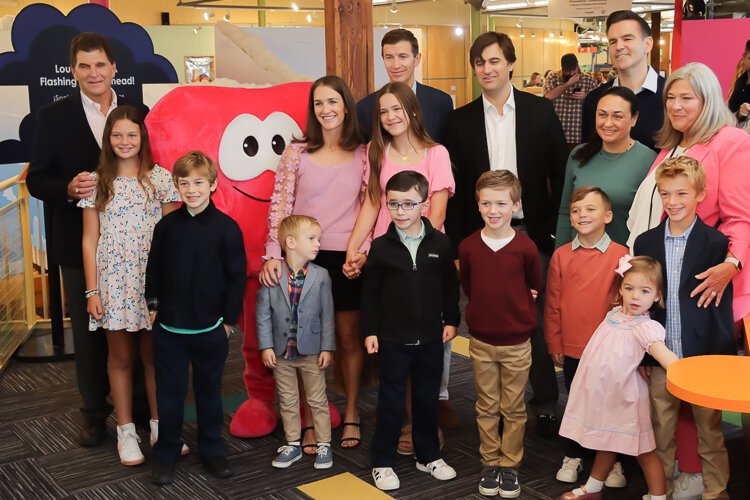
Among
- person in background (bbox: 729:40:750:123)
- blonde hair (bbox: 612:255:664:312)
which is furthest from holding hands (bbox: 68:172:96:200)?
person in background (bbox: 729:40:750:123)

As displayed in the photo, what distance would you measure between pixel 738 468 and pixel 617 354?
0.84 metres

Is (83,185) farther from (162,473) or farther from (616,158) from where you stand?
(616,158)

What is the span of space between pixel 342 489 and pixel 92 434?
42.3 inches

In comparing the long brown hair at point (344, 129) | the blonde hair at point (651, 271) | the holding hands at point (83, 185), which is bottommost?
the blonde hair at point (651, 271)

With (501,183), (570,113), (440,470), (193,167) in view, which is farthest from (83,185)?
→ (570,113)

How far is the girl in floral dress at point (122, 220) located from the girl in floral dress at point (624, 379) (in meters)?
1.51

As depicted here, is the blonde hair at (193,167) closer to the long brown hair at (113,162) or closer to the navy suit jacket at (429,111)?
the long brown hair at (113,162)

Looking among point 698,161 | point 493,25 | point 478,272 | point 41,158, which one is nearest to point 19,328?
point 41,158

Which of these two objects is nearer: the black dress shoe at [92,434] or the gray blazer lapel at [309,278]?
the gray blazer lapel at [309,278]

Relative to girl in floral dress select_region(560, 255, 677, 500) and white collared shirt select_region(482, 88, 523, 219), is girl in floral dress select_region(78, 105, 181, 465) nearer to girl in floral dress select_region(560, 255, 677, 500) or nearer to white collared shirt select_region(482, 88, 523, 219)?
white collared shirt select_region(482, 88, 523, 219)

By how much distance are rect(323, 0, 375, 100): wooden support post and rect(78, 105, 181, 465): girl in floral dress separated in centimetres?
97

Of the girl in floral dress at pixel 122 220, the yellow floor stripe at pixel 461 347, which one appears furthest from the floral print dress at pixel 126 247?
the yellow floor stripe at pixel 461 347

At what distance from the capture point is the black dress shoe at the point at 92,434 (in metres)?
3.30

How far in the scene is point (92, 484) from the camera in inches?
117
